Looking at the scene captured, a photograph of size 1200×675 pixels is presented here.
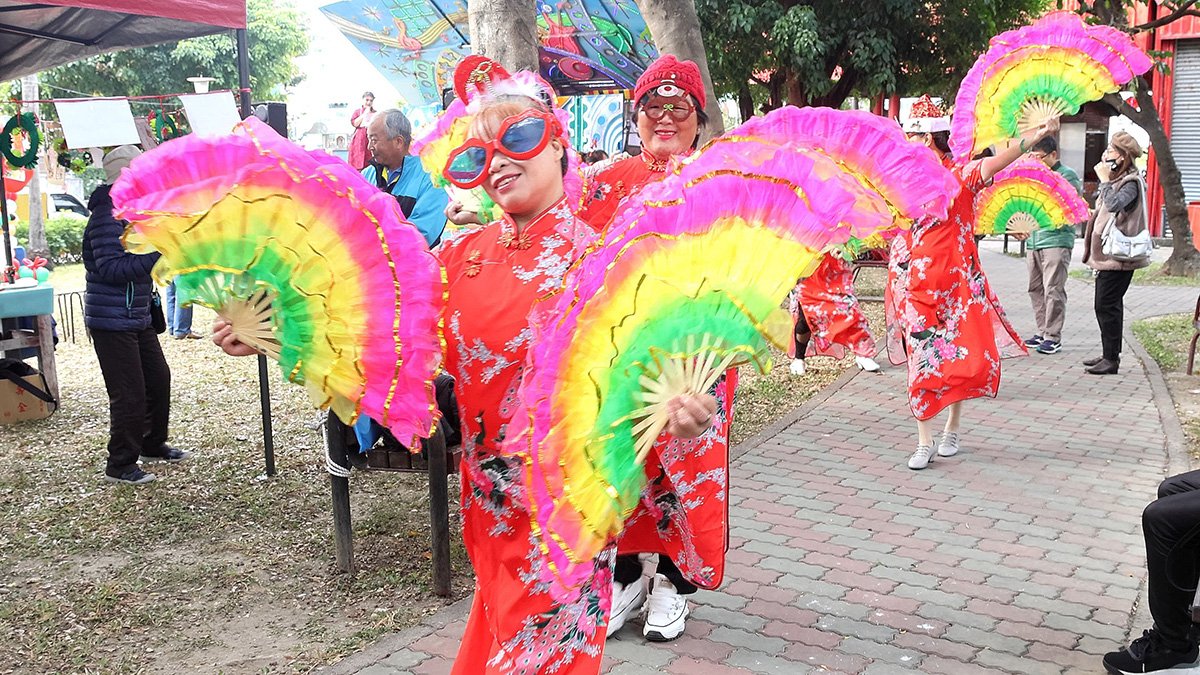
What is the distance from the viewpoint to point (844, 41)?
14086 mm

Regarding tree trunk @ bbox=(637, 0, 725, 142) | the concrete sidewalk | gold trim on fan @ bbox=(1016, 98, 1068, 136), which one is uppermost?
tree trunk @ bbox=(637, 0, 725, 142)

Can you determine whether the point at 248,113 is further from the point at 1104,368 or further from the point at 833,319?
the point at 1104,368

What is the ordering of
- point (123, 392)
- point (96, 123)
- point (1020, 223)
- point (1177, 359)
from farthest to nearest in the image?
point (1177, 359) → point (1020, 223) → point (123, 392) → point (96, 123)

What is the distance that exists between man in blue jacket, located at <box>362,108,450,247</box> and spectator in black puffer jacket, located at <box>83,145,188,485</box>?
1556 millimetres

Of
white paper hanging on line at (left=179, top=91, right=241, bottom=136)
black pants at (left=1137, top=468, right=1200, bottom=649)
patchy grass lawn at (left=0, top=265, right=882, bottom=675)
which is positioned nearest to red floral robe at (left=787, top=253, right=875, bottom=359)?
patchy grass lawn at (left=0, top=265, right=882, bottom=675)

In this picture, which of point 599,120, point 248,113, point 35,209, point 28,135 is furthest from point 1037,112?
point 35,209

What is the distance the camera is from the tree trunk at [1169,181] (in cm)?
1530

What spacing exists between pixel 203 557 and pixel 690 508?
2.80 meters

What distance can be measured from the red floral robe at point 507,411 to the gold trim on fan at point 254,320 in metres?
0.42

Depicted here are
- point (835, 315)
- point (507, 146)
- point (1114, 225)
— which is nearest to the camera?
point (507, 146)

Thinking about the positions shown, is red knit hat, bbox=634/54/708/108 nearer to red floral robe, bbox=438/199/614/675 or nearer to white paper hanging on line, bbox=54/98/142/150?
red floral robe, bbox=438/199/614/675

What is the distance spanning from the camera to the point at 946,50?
47.0 ft

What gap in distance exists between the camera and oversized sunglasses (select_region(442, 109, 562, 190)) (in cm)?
243

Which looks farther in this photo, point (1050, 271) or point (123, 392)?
point (1050, 271)
